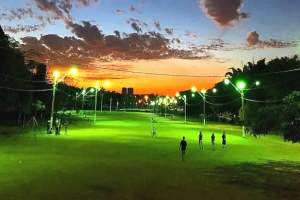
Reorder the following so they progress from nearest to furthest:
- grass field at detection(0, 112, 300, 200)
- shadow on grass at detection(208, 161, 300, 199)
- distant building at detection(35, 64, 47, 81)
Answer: grass field at detection(0, 112, 300, 200)
shadow on grass at detection(208, 161, 300, 199)
distant building at detection(35, 64, 47, 81)

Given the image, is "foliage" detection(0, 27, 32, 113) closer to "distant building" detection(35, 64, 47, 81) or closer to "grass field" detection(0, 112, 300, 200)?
"distant building" detection(35, 64, 47, 81)

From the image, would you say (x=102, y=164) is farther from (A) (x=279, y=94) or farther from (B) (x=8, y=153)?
(A) (x=279, y=94)

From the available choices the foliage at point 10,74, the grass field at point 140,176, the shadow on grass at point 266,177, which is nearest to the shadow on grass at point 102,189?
the grass field at point 140,176

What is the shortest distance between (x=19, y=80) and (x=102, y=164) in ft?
96.5

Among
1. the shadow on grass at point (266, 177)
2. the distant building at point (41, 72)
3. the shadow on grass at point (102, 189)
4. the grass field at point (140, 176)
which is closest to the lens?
the grass field at point (140, 176)

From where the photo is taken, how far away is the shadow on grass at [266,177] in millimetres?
13359

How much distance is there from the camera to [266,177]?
16125 millimetres

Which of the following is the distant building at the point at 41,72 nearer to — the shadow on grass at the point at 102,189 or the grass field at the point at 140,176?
the grass field at the point at 140,176

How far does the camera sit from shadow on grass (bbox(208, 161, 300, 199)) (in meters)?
13.4

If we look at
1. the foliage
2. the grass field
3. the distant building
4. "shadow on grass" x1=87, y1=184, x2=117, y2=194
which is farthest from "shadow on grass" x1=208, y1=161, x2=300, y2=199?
the distant building

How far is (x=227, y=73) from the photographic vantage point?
92.2 m

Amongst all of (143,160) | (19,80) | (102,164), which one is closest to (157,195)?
(102,164)

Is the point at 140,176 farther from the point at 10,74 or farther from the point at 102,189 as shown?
the point at 10,74

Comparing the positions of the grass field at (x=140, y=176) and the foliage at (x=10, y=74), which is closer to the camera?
the grass field at (x=140, y=176)
